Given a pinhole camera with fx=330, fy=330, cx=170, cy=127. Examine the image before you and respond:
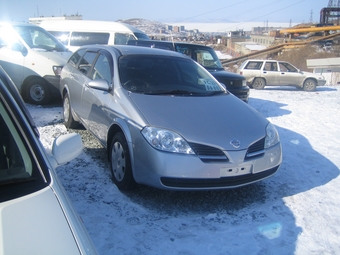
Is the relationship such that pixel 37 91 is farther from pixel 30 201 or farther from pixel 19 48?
pixel 30 201

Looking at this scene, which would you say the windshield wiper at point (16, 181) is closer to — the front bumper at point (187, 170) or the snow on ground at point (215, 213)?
the snow on ground at point (215, 213)

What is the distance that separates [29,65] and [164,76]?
4.38m

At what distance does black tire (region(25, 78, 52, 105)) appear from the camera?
7583 millimetres

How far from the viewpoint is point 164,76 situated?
451 centimetres

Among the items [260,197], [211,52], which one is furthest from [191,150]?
[211,52]

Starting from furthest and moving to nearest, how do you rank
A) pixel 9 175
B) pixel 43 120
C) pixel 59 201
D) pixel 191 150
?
pixel 43 120
pixel 191 150
pixel 9 175
pixel 59 201

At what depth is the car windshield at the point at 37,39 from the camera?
781 centimetres

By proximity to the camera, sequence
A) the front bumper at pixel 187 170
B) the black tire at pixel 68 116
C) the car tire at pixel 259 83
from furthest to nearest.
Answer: the car tire at pixel 259 83
the black tire at pixel 68 116
the front bumper at pixel 187 170

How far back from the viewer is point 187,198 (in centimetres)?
372

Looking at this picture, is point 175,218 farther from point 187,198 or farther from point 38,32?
point 38,32

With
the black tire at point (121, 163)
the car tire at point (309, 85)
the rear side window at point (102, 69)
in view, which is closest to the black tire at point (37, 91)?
the rear side window at point (102, 69)

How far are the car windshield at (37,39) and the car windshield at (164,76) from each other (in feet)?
13.9

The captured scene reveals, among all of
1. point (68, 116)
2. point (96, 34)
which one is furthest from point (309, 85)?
point (68, 116)

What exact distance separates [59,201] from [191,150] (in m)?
1.80
